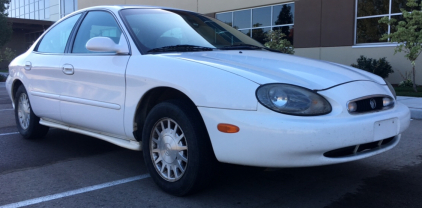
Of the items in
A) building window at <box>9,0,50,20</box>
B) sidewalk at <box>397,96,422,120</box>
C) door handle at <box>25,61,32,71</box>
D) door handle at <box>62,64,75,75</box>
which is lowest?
sidewalk at <box>397,96,422,120</box>

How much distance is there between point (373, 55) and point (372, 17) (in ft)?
4.31

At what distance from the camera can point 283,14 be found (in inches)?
650

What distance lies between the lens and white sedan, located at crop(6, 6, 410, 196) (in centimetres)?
276

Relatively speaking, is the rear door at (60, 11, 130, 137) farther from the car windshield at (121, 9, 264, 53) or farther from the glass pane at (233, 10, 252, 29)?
the glass pane at (233, 10, 252, 29)

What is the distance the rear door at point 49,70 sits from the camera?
4.50 metres

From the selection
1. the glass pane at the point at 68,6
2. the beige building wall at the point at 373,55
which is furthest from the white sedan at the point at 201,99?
the glass pane at the point at 68,6

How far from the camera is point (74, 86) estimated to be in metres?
4.17

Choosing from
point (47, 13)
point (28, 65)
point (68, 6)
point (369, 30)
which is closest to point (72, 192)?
point (28, 65)

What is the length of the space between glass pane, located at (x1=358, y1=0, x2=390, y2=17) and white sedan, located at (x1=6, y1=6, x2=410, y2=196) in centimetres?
1069

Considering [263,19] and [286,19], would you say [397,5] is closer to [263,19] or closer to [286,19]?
[286,19]

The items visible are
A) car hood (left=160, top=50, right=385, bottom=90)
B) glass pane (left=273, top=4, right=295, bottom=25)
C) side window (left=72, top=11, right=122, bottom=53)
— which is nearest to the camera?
car hood (left=160, top=50, right=385, bottom=90)

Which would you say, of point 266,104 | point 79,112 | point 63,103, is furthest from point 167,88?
point 63,103

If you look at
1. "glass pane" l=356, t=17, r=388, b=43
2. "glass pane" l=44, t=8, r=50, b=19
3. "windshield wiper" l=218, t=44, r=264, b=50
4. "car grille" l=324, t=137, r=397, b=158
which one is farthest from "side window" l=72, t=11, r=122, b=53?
"glass pane" l=44, t=8, r=50, b=19

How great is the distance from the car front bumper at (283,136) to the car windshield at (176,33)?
1102 mm
